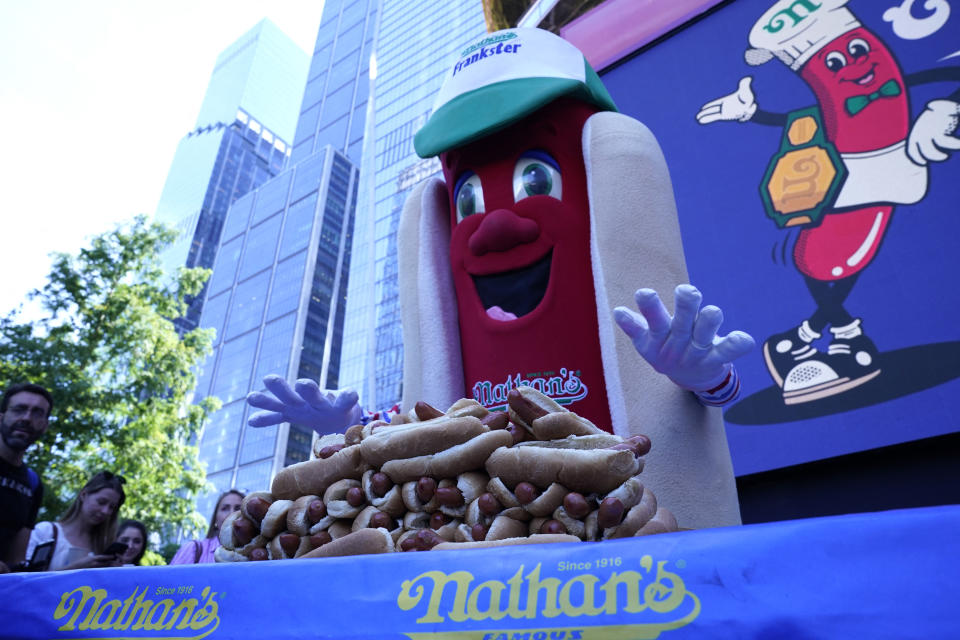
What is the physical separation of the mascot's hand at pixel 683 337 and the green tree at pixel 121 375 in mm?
7642

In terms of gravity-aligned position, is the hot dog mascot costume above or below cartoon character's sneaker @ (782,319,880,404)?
below

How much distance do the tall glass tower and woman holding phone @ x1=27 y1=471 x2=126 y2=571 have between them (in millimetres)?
→ 43623

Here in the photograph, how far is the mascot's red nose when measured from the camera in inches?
100

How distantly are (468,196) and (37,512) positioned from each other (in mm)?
2431

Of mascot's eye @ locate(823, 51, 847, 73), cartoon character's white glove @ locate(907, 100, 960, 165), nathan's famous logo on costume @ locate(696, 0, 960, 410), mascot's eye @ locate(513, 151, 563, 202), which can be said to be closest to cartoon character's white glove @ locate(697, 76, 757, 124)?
nathan's famous logo on costume @ locate(696, 0, 960, 410)

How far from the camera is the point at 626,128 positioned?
105 inches

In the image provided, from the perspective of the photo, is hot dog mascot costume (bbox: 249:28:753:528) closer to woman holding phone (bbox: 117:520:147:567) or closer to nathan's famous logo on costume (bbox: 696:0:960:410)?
woman holding phone (bbox: 117:520:147:567)

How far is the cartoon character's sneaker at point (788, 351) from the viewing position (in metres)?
5.02

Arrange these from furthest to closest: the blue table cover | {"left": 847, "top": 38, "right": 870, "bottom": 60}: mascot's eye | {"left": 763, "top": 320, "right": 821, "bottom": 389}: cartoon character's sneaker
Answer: {"left": 847, "top": 38, "right": 870, "bottom": 60}: mascot's eye
{"left": 763, "top": 320, "right": 821, "bottom": 389}: cartoon character's sneaker
the blue table cover

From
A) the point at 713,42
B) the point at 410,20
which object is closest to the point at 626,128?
the point at 713,42

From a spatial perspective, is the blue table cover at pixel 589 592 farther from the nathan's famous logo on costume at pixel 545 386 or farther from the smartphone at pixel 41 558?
the smartphone at pixel 41 558

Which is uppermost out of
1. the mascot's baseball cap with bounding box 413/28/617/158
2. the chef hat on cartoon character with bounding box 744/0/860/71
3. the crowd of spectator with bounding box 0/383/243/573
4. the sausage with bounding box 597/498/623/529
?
the chef hat on cartoon character with bounding box 744/0/860/71

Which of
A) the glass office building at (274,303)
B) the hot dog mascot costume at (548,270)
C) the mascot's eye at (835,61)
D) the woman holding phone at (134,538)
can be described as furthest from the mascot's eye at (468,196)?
the glass office building at (274,303)

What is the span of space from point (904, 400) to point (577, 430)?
12.9ft
